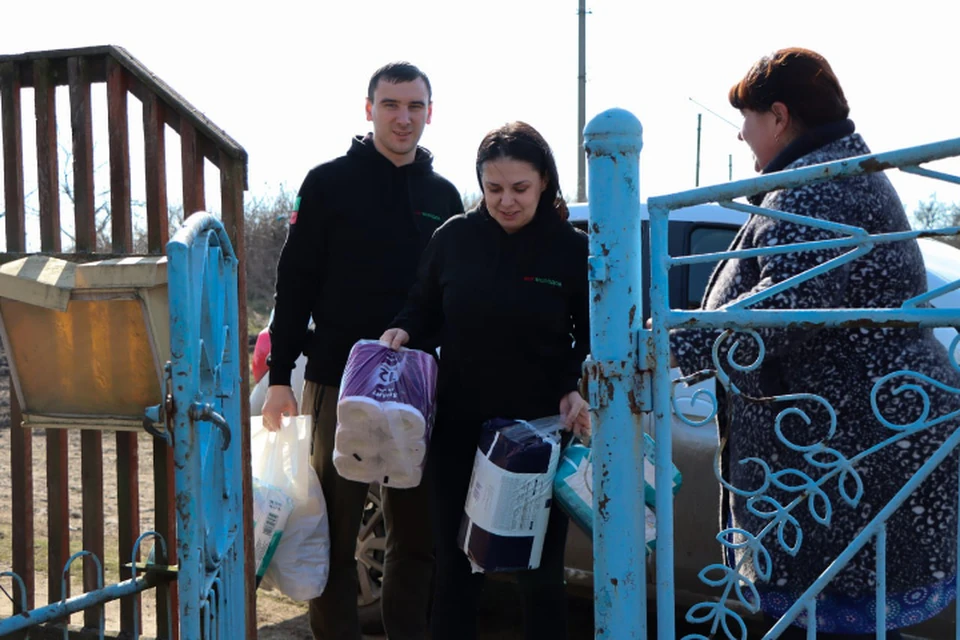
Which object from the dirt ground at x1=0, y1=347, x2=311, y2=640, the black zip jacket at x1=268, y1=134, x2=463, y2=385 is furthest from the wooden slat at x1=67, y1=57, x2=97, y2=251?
the dirt ground at x1=0, y1=347, x2=311, y2=640

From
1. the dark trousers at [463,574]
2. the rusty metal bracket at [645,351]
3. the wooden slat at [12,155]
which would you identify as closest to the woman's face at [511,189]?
the dark trousers at [463,574]

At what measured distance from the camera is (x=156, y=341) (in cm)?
263

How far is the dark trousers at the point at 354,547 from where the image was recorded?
3.31m

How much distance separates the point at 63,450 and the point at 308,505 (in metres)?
0.76

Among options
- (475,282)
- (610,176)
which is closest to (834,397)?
(610,176)

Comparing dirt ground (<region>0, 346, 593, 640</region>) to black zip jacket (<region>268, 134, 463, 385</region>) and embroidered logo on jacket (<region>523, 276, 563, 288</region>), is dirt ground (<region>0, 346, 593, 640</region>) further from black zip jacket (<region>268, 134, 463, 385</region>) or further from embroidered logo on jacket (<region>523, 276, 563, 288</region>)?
embroidered logo on jacket (<region>523, 276, 563, 288</region>)

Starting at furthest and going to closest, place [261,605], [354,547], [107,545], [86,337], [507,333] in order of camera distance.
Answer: [107,545], [261,605], [354,547], [507,333], [86,337]

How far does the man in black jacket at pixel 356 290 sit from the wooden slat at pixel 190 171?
1.13 ft

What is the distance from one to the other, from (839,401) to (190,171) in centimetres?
182

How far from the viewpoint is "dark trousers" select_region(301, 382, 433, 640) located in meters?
3.31

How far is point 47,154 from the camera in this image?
3.19 meters

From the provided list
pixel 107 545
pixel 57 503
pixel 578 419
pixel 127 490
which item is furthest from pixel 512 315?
pixel 107 545

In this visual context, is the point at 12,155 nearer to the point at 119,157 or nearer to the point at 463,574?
the point at 119,157

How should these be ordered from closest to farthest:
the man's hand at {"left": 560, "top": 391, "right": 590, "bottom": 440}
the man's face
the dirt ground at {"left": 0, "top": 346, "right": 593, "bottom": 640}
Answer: the man's hand at {"left": 560, "top": 391, "right": 590, "bottom": 440}, the man's face, the dirt ground at {"left": 0, "top": 346, "right": 593, "bottom": 640}
